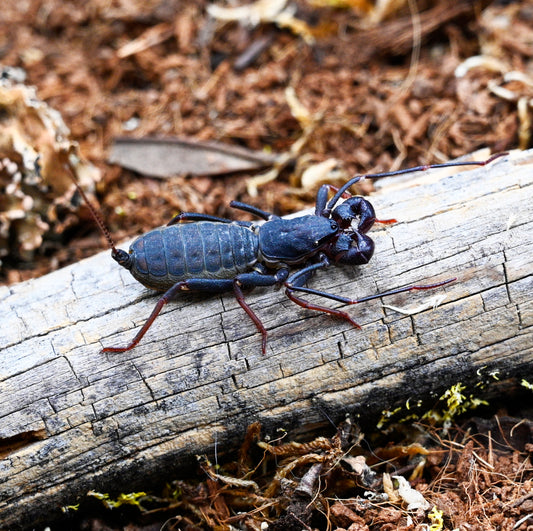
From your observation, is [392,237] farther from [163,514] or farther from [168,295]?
[163,514]

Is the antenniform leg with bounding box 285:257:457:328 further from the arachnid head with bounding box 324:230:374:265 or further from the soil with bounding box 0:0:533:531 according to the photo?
the soil with bounding box 0:0:533:531

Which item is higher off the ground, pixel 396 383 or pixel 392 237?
pixel 392 237

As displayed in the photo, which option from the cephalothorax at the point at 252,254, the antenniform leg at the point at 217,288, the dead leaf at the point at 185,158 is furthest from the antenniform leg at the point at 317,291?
the dead leaf at the point at 185,158

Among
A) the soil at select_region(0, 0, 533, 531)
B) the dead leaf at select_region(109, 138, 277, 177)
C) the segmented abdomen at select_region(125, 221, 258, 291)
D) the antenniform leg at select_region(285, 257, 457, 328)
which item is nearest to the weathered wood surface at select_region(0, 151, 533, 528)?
the antenniform leg at select_region(285, 257, 457, 328)

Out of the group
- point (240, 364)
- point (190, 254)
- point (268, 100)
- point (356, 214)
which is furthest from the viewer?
point (268, 100)

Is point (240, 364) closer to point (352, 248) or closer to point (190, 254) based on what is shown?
point (190, 254)

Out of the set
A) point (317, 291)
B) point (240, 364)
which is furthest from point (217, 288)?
point (317, 291)

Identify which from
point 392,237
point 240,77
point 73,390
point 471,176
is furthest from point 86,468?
point 240,77
